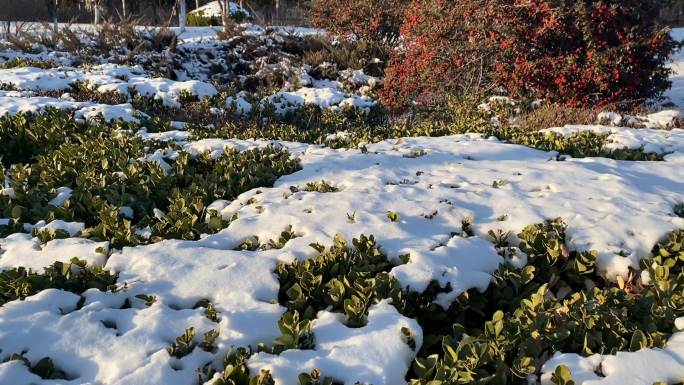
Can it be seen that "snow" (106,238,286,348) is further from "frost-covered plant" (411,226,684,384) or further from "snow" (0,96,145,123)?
"snow" (0,96,145,123)

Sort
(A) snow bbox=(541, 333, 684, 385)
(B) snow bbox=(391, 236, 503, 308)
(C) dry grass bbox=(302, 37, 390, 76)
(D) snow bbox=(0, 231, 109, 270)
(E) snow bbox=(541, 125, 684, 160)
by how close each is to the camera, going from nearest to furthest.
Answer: (A) snow bbox=(541, 333, 684, 385) → (B) snow bbox=(391, 236, 503, 308) → (D) snow bbox=(0, 231, 109, 270) → (E) snow bbox=(541, 125, 684, 160) → (C) dry grass bbox=(302, 37, 390, 76)

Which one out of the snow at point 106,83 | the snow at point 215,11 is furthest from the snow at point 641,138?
the snow at point 215,11

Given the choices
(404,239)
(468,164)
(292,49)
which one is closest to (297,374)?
(404,239)

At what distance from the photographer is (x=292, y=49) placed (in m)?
15.6

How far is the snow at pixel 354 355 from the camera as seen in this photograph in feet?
7.54

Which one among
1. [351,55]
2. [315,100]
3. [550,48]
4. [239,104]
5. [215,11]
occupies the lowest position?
[239,104]

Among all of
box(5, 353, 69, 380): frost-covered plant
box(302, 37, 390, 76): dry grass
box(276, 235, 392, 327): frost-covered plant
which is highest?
box(302, 37, 390, 76): dry grass

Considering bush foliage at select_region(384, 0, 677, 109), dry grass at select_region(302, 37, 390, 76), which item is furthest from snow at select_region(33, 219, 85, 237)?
dry grass at select_region(302, 37, 390, 76)

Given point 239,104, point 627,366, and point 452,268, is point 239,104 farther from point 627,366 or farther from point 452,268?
point 627,366

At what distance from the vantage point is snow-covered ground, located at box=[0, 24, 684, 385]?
237 cm

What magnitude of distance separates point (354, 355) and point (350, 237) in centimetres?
122

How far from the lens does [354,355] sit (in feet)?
7.93

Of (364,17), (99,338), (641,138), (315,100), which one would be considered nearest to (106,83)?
(315,100)

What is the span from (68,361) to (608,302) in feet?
9.84
